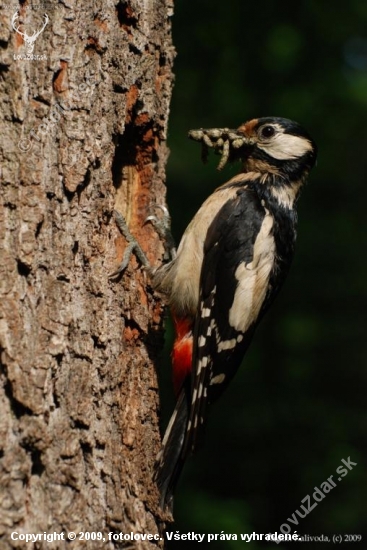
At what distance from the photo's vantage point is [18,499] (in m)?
2.41

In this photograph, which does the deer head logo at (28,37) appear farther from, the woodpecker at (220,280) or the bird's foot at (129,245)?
the woodpecker at (220,280)

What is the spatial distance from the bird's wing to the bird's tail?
0.19 m

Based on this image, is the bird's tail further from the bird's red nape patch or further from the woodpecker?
the bird's red nape patch

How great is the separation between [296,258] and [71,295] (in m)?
4.37

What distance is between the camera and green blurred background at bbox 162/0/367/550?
6.53 meters

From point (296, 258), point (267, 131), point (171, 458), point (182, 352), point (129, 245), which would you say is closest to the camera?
point (171, 458)

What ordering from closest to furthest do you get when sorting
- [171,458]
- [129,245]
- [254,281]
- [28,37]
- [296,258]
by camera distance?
[28,37] → [171,458] → [129,245] → [254,281] → [296,258]

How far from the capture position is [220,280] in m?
3.83

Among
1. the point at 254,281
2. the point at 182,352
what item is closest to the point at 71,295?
the point at 182,352

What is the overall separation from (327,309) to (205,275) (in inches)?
131

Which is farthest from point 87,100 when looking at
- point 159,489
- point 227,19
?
point 227,19

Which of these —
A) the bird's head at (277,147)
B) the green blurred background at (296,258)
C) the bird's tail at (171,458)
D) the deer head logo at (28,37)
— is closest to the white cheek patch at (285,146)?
the bird's head at (277,147)

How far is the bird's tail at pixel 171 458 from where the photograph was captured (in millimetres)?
3145

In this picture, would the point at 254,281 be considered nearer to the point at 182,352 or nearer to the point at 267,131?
the point at 182,352
